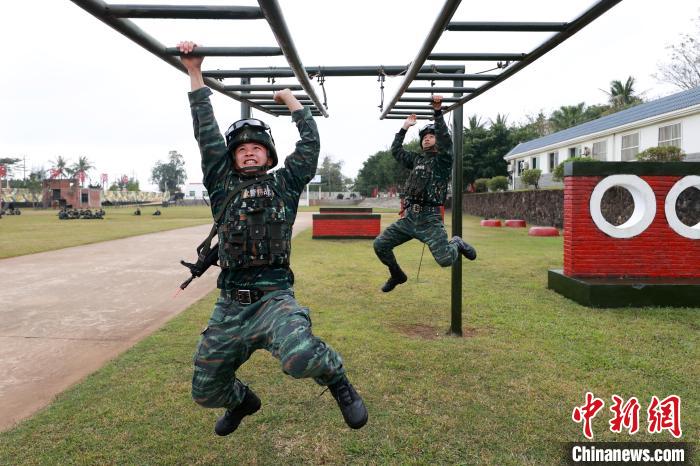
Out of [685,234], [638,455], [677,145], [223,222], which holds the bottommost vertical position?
[638,455]

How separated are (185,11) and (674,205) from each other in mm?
7459

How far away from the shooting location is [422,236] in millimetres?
4750

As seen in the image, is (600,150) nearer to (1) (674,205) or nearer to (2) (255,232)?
(1) (674,205)

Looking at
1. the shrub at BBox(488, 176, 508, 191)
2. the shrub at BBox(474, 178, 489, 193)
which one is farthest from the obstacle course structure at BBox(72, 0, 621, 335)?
the shrub at BBox(474, 178, 489, 193)

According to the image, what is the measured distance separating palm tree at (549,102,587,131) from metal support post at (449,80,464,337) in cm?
5372

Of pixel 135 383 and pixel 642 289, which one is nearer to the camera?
pixel 135 383

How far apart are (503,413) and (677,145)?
22.2m

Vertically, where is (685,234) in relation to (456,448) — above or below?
above

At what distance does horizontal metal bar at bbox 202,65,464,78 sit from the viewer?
3.36 meters

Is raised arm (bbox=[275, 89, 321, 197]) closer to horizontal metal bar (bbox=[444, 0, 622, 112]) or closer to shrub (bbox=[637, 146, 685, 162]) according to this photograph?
horizontal metal bar (bbox=[444, 0, 622, 112])

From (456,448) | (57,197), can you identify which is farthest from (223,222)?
(57,197)

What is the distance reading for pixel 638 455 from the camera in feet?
9.52

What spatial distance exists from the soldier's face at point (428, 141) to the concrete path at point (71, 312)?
12.4 feet

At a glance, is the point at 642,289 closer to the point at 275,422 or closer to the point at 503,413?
the point at 503,413
